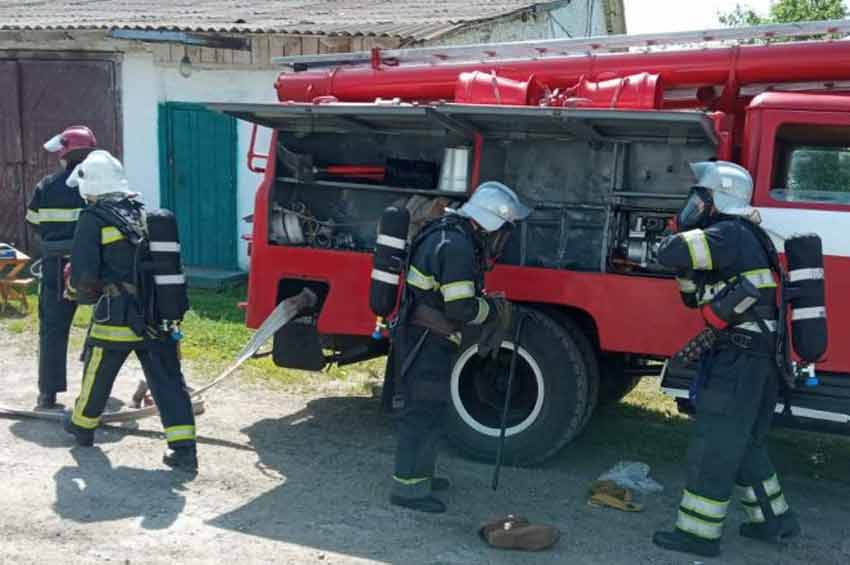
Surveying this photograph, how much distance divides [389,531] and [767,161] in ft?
9.25

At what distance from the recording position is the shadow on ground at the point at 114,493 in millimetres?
5086

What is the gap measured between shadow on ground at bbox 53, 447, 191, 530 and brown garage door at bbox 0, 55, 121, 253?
7175 mm

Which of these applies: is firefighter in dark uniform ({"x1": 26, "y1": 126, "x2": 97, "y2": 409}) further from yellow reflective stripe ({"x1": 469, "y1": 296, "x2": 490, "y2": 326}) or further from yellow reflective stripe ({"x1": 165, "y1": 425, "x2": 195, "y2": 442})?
yellow reflective stripe ({"x1": 469, "y1": 296, "x2": 490, "y2": 326})

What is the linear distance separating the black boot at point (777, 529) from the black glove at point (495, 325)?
64.3 inches

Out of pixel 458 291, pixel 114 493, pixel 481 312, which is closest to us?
pixel 458 291

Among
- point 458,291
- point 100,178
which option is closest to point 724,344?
point 458,291

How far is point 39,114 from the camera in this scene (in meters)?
12.4

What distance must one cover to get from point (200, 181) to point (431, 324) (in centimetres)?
731

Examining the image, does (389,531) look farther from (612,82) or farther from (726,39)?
(726,39)

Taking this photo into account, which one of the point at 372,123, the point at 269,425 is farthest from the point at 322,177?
the point at 269,425

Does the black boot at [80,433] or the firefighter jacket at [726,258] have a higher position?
the firefighter jacket at [726,258]

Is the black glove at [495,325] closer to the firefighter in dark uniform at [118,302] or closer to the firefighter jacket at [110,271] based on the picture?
the firefighter in dark uniform at [118,302]

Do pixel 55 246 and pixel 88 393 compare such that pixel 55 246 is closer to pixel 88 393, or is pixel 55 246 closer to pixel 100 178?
pixel 100 178

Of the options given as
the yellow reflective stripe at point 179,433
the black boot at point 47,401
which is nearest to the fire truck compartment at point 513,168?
the yellow reflective stripe at point 179,433
